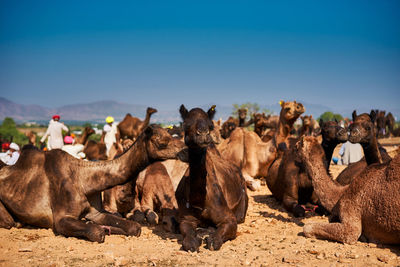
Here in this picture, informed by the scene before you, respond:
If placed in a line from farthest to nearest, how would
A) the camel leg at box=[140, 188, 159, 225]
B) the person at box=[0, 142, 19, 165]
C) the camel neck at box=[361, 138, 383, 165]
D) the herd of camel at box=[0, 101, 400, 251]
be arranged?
the person at box=[0, 142, 19, 165] < the camel leg at box=[140, 188, 159, 225] < the camel neck at box=[361, 138, 383, 165] < the herd of camel at box=[0, 101, 400, 251]

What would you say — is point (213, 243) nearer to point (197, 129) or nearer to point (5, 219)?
point (197, 129)

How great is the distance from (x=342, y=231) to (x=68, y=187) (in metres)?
4.34

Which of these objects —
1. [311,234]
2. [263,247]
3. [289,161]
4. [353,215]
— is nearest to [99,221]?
[263,247]

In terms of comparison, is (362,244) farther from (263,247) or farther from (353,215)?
(263,247)

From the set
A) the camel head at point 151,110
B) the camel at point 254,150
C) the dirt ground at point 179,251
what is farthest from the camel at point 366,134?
the camel head at point 151,110

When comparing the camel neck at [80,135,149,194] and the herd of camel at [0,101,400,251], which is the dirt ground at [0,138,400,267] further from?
the camel neck at [80,135,149,194]

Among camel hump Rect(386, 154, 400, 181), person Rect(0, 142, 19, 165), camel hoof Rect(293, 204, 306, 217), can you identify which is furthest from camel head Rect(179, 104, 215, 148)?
person Rect(0, 142, 19, 165)

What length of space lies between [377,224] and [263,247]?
5.25 feet

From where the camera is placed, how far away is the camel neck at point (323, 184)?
6633 millimetres

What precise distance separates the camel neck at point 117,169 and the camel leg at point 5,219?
149cm

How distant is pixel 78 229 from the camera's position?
650 cm

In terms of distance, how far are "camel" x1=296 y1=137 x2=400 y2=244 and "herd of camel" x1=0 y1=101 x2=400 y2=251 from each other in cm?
1

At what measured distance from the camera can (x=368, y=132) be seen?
748 centimetres

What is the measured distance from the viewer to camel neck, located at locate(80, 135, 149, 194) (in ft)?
22.0
